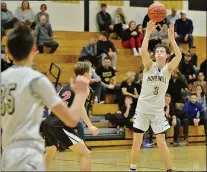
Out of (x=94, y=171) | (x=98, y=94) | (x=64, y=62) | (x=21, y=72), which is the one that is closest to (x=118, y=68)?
(x=64, y=62)

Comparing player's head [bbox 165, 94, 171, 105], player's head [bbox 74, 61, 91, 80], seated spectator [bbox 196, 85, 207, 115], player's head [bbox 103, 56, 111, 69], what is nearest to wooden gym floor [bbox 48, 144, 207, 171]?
player's head [bbox 165, 94, 171, 105]

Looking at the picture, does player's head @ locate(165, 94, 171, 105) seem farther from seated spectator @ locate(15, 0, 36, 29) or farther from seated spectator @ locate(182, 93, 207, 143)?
seated spectator @ locate(15, 0, 36, 29)

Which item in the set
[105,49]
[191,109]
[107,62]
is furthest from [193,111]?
[105,49]

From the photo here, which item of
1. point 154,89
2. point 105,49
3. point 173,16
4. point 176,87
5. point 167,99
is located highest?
point 173,16

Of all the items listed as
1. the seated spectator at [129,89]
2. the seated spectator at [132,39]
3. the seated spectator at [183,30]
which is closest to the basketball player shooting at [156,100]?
the seated spectator at [129,89]

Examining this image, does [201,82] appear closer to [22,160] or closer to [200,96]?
[200,96]

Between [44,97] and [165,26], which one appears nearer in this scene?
[44,97]

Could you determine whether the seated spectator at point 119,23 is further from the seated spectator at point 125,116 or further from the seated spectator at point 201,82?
the seated spectator at point 125,116

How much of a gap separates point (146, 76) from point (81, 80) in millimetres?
4721

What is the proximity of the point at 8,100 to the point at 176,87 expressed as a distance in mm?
13116

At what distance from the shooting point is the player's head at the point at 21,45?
4027 millimetres

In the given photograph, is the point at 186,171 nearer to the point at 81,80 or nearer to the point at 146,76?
the point at 146,76

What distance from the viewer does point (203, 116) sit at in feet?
54.4

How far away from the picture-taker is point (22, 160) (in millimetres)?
3967
